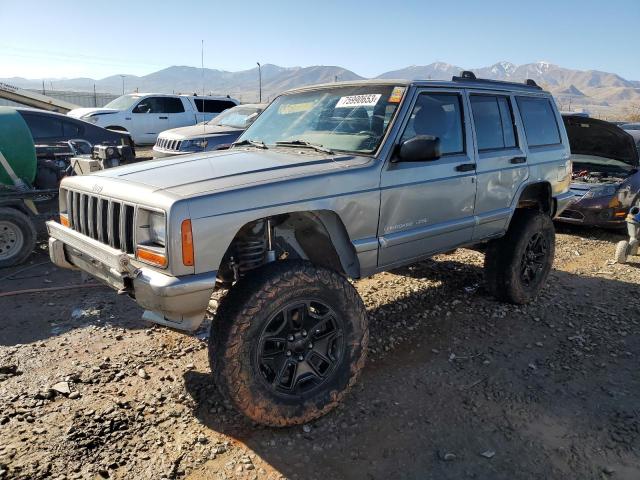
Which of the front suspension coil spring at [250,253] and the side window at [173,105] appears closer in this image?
the front suspension coil spring at [250,253]

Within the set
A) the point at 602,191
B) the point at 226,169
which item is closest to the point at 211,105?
the point at 602,191

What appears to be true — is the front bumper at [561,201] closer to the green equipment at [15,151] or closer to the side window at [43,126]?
the green equipment at [15,151]

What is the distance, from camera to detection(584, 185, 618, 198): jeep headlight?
7.69m

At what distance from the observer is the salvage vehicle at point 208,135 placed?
390 inches

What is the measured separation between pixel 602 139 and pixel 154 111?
1303cm

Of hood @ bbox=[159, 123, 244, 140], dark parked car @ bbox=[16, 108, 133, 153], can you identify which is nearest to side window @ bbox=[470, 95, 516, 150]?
hood @ bbox=[159, 123, 244, 140]

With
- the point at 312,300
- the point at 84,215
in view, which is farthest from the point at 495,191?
the point at 84,215

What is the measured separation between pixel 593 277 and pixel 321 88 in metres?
4.19

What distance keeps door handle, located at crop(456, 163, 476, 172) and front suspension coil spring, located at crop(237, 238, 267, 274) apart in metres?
1.73

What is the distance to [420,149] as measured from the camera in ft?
10.6

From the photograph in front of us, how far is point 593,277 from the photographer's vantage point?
5.96 m

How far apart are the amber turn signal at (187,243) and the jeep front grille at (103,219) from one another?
1.33 ft

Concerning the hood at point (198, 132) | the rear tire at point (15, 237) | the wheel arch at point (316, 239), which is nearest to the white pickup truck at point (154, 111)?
the hood at point (198, 132)

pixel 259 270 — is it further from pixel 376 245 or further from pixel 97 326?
pixel 97 326
